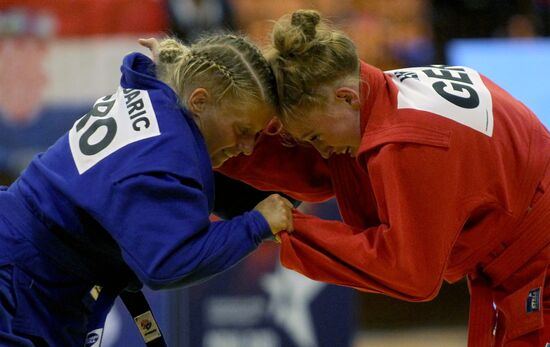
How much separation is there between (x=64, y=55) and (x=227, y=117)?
270 cm

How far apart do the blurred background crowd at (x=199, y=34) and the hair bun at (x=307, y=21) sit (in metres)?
1.81

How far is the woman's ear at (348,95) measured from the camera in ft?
7.52

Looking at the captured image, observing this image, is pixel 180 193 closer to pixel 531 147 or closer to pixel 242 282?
pixel 531 147

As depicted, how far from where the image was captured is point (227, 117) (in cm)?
230

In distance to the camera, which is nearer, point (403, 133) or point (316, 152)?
point (403, 133)

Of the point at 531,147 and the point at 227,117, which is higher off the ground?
the point at 227,117

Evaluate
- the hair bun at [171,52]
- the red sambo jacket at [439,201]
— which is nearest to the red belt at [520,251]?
the red sambo jacket at [439,201]

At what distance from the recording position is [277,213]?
2.26 metres

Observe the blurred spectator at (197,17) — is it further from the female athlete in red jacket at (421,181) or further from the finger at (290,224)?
the finger at (290,224)

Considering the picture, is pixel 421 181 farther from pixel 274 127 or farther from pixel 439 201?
pixel 274 127

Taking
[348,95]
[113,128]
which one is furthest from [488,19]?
[113,128]

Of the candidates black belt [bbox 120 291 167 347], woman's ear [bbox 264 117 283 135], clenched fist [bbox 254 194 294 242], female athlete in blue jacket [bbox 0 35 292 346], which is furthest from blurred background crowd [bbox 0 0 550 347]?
clenched fist [bbox 254 194 294 242]

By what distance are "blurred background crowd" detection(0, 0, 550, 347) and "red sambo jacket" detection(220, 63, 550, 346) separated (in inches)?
61.8

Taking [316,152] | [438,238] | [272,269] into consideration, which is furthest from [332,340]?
[438,238]
